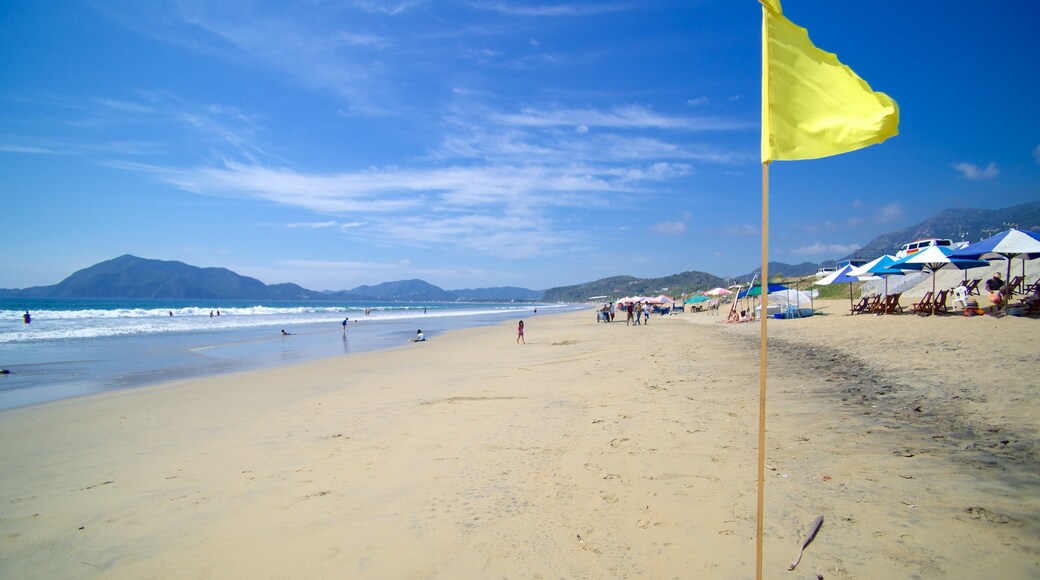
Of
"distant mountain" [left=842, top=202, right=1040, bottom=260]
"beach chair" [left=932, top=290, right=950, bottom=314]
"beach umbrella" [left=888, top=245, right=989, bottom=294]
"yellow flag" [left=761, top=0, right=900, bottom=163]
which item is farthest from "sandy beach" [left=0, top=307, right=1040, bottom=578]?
"distant mountain" [left=842, top=202, right=1040, bottom=260]

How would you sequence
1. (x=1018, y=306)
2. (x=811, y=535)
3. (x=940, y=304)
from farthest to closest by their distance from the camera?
1. (x=940, y=304)
2. (x=1018, y=306)
3. (x=811, y=535)

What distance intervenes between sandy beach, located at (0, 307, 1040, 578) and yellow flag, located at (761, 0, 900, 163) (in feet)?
9.38

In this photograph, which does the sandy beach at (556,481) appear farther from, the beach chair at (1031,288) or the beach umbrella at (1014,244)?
the beach chair at (1031,288)

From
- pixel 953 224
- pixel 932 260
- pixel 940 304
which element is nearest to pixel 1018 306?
pixel 940 304

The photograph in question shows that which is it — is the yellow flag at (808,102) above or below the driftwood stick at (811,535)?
above

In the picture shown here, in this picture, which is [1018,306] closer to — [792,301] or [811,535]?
[792,301]

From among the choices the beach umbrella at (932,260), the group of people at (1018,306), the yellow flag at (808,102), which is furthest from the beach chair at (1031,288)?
the yellow flag at (808,102)

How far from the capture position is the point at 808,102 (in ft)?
9.95

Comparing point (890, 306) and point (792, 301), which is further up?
point (792, 301)

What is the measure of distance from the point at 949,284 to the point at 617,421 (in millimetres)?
31098

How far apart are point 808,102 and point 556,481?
13.3 feet

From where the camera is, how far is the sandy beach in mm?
3418

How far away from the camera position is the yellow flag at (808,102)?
2895 mm

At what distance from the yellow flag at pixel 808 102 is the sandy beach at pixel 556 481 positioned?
2861 millimetres
